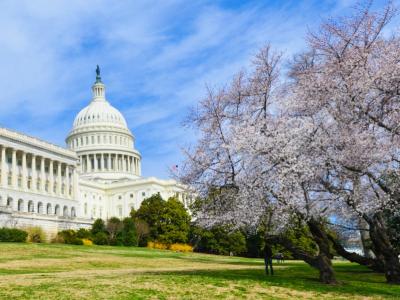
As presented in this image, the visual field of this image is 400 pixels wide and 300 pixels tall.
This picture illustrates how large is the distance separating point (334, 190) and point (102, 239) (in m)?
56.1

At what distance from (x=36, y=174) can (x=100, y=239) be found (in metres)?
33.3

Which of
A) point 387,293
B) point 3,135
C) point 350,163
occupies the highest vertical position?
point 3,135

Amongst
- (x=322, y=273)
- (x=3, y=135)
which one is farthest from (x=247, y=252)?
(x=322, y=273)

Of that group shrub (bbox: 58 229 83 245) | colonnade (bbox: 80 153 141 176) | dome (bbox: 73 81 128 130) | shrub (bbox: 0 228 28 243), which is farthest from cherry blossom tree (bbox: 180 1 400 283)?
dome (bbox: 73 81 128 130)

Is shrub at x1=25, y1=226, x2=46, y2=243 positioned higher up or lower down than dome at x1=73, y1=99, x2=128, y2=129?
lower down

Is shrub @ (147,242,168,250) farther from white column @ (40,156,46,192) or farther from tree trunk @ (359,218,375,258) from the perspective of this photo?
tree trunk @ (359,218,375,258)

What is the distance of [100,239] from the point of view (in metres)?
75.1

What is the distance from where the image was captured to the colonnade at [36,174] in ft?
312

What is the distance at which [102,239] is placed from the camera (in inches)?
2965

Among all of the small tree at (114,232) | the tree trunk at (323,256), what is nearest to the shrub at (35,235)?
the small tree at (114,232)

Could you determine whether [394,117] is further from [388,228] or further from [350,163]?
[388,228]

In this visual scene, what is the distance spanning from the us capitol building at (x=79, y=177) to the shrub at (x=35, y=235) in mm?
2322

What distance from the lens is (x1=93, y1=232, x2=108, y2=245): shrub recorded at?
7482 cm

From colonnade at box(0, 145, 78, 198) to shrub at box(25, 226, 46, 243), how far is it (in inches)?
930
